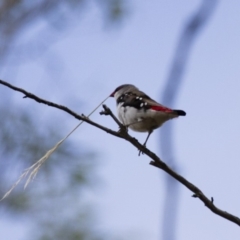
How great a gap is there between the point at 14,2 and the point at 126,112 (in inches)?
149

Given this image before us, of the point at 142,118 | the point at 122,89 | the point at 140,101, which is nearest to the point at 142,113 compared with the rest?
the point at 142,118

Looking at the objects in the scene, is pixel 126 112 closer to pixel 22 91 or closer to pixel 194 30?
pixel 22 91

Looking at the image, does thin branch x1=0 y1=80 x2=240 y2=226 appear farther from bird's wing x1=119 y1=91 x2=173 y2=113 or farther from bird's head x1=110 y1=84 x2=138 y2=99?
bird's head x1=110 y1=84 x2=138 y2=99

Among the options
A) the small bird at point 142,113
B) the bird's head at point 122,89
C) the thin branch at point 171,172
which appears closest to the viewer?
the thin branch at point 171,172

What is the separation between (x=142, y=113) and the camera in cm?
295

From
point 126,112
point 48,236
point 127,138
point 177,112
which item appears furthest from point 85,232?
point 127,138

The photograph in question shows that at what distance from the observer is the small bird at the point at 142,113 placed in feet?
9.30

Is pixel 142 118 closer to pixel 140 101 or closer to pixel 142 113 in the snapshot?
pixel 142 113

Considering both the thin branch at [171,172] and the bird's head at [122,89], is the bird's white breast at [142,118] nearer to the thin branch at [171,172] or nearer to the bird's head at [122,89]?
the bird's head at [122,89]

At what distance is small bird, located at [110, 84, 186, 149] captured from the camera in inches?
112

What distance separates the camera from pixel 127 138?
6.41 feet

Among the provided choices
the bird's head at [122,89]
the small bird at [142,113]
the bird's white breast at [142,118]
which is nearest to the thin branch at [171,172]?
the small bird at [142,113]

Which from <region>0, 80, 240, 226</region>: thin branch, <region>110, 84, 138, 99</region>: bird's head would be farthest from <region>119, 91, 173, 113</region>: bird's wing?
<region>0, 80, 240, 226</region>: thin branch

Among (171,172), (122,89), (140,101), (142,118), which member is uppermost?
(122,89)
